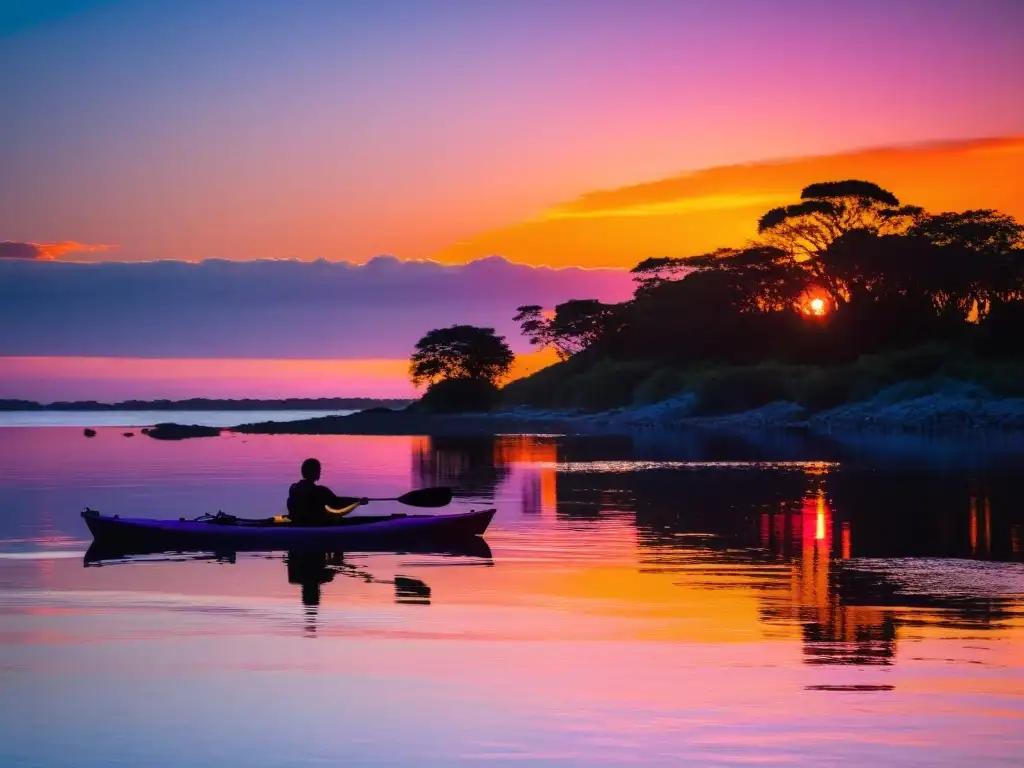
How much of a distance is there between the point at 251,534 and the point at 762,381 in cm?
8268

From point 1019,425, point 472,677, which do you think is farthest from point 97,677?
point 1019,425

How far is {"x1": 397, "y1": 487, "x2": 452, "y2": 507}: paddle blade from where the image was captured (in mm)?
24438

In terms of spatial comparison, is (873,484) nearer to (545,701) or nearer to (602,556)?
(602,556)

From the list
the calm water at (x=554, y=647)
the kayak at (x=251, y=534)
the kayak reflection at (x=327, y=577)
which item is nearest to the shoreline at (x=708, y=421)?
the calm water at (x=554, y=647)

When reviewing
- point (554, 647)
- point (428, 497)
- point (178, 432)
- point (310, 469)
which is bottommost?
point (554, 647)

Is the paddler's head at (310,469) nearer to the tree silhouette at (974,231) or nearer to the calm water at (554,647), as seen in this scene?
the calm water at (554,647)

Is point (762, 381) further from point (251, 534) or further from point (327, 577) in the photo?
point (327, 577)

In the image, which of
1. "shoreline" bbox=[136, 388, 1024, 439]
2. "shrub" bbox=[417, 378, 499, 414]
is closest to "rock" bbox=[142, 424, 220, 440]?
"shoreline" bbox=[136, 388, 1024, 439]

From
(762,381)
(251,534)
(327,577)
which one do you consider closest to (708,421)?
(762,381)

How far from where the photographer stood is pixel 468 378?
126 m

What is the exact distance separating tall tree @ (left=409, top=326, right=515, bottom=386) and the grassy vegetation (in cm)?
526

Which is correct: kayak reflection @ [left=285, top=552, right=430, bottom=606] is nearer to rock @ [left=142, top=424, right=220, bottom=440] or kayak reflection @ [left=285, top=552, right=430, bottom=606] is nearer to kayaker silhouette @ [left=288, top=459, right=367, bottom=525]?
kayaker silhouette @ [left=288, top=459, right=367, bottom=525]

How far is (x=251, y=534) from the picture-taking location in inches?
826

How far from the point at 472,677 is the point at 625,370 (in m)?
107
